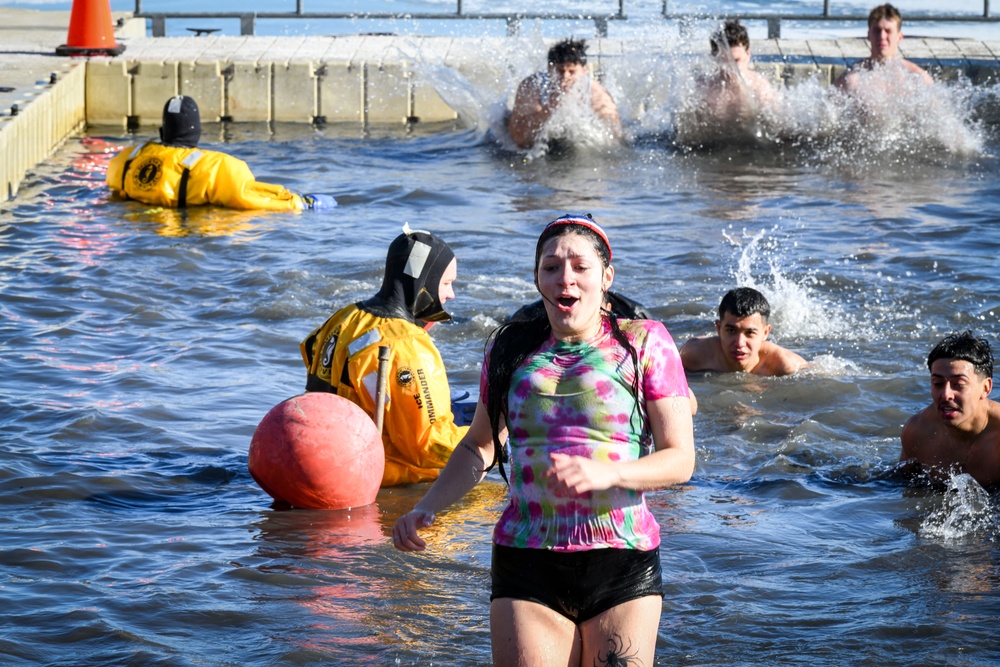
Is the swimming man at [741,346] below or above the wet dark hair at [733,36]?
below

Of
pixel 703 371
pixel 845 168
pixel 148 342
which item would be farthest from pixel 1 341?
pixel 845 168

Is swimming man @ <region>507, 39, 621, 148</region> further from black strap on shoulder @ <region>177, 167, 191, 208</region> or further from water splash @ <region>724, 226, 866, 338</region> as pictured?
black strap on shoulder @ <region>177, 167, 191, 208</region>

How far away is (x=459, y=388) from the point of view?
8047 mm

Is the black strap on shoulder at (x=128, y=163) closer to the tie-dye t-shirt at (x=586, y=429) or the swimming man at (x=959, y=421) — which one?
the swimming man at (x=959, y=421)

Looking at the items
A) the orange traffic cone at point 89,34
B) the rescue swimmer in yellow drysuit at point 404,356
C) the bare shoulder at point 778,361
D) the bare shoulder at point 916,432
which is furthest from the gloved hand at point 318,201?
the bare shoulder at point 916,432

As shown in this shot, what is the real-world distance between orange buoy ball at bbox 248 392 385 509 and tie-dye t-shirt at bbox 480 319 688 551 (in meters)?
2.05

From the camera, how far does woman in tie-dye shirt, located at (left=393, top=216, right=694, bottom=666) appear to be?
354 cm

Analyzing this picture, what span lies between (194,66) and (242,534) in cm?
1113

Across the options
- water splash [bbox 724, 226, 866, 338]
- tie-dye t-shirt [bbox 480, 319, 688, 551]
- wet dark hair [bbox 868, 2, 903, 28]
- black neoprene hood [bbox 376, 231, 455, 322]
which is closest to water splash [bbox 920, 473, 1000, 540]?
black neoprene hood [bbox 376, 231, 455, 322]

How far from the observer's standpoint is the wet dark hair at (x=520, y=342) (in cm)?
364

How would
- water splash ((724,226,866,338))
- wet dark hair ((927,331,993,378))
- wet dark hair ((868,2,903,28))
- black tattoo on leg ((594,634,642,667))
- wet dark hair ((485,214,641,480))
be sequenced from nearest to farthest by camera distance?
black tattoo on leg ((594,634,642,667)) < wet dark hair ((485,214,641,480)) < wet dark hair ((927,331,993,378)) < water splash ((724,226,866,338)) < wet dark hair ((868,2,903,28))

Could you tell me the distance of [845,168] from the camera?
14.4 metres

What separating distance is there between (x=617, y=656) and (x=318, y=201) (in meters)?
9.68

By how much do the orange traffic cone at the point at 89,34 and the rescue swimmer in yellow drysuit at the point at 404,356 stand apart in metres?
11.2
